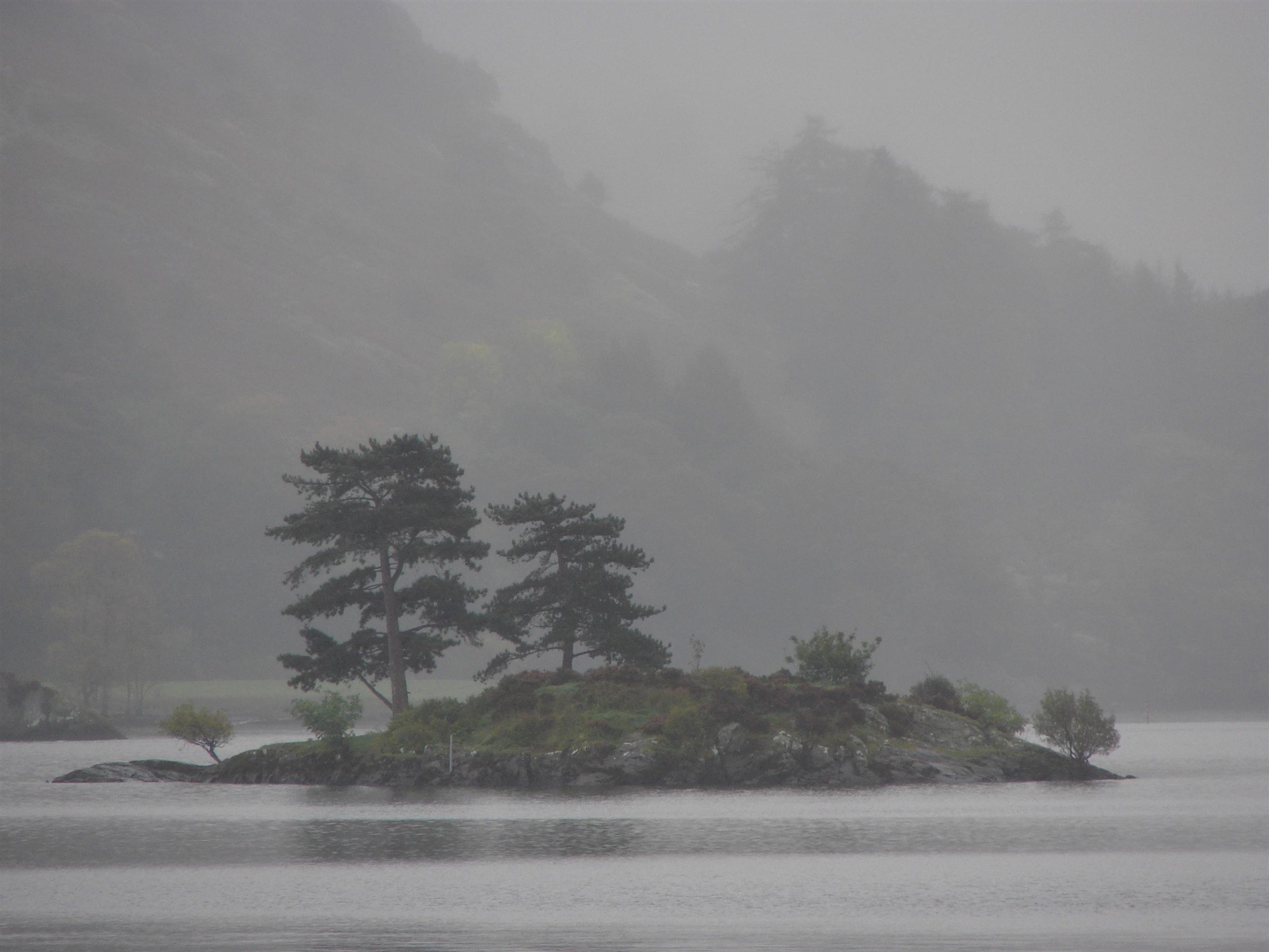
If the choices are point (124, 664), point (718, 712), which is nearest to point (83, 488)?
point (124, 664)

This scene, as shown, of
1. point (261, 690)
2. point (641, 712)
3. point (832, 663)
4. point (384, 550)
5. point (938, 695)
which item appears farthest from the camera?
point (261, 690)

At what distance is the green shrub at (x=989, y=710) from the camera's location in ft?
215

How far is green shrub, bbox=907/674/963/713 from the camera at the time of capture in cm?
6494

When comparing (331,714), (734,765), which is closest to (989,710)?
(734,765)

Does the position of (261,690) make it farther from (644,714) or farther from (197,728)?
(644,714)

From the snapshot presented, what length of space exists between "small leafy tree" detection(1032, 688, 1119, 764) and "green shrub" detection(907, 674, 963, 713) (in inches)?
154

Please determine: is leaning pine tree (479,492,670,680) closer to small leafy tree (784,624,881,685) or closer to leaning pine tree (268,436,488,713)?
leaning pine tree (268,436,488,713)

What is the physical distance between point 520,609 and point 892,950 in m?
45.2

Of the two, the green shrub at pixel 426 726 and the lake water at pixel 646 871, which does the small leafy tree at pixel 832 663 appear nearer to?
the lake water at pixel 646 871

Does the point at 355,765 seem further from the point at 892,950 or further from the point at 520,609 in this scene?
the point at 892,950

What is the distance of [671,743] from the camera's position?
57781 mm

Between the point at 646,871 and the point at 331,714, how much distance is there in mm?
32383

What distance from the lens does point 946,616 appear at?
196 meters

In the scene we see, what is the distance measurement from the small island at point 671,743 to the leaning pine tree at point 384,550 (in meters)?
3.29
